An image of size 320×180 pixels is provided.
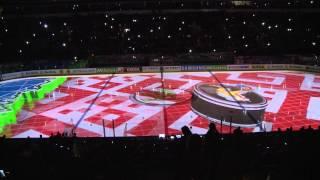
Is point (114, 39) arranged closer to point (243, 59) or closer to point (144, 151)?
point (243, 59)

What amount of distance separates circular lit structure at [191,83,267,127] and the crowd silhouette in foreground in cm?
695

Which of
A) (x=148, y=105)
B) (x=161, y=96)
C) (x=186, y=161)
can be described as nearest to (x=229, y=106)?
(x=148, y=105)

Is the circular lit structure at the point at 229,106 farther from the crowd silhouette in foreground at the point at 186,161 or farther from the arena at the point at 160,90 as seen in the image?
the crowd silhouette in foreground at the point at 186,161

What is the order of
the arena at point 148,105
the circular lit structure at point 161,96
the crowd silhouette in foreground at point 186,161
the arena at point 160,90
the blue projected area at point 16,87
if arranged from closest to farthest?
the crowd silhouette in foreground at point 186,161
the arena at point 160,90
the arena at point 148,105
the circular lit structure at point 161,96
the blue projected area at point 16,87

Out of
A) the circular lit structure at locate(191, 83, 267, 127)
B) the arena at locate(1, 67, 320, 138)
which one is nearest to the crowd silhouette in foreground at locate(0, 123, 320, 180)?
the arena at locate(1, 67, 320, 138)

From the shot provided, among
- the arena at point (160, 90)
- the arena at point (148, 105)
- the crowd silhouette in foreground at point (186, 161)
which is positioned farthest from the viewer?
the arena at point (148, 105)

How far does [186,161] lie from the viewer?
5.14 m

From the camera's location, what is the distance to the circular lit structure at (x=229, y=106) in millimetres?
13805

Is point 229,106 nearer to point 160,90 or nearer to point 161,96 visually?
point 161,96

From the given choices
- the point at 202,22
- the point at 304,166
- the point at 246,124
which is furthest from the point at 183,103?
the point at 202,22

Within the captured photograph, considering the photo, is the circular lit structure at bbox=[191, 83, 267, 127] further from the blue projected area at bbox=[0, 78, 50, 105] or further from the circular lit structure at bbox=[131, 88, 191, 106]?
the blue projected area at bbox=[0, 78, 50, 105]

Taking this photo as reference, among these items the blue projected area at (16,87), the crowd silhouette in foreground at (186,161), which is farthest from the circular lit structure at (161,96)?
the crowd silhouette in foreground at (186,161)

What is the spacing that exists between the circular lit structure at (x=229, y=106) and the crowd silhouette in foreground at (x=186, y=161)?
6.95 meters

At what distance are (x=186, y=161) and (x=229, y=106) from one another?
9584 millimetres
